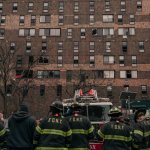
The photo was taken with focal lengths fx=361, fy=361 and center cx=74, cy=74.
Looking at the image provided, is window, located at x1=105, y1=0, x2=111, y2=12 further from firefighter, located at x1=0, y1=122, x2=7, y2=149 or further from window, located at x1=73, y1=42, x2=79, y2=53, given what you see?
firefighter, located at x1=0, y1=122, x2=7, y2=149

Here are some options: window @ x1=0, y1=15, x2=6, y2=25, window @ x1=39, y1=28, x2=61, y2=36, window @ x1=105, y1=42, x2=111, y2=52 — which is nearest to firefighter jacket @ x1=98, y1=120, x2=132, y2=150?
window @ x1=105, y1=42, x2=111, y2=52

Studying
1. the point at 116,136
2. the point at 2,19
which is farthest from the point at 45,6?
the point at 116,136

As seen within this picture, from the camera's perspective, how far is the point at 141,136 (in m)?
8.27

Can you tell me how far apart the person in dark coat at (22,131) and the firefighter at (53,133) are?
1.32 feet

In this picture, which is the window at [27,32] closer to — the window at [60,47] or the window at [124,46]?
the window at [60,47]

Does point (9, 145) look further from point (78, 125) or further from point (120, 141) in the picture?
point (120, 141)

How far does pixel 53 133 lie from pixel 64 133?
0.85 ft

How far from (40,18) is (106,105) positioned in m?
38.3

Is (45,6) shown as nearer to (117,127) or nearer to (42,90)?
(42,90)

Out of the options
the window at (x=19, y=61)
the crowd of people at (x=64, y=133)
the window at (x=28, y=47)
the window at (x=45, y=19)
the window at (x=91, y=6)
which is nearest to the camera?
the crowd of people at (x=64, y=133)

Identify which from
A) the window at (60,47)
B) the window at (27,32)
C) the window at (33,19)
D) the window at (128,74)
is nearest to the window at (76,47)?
the window at (60,47)

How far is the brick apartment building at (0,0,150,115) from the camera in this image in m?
51.7

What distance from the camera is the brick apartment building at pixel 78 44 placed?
5169cm

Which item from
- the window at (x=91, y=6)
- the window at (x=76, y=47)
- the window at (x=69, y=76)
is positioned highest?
the window at (x=91, y=6)
